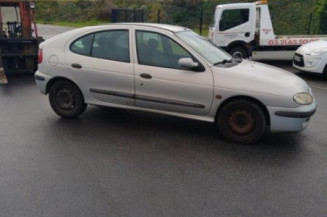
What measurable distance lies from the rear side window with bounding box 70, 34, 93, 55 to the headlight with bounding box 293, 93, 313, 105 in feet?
10.5

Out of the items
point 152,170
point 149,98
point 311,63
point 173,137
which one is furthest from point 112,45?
point 311,63

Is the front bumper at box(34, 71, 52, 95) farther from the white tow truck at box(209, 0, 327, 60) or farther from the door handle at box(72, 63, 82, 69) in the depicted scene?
the white tow truck at box(209, 0, 327, 60)

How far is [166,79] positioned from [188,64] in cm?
40

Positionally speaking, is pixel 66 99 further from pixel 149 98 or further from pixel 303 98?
pixel 303 98

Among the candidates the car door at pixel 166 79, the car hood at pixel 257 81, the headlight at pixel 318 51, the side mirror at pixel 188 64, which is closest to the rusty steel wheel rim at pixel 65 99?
the car door at pixel 166 79

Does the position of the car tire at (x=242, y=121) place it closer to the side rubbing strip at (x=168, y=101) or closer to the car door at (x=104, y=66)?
the side rubbing strip at (x=168, y=101)

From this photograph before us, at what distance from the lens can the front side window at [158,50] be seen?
487cm

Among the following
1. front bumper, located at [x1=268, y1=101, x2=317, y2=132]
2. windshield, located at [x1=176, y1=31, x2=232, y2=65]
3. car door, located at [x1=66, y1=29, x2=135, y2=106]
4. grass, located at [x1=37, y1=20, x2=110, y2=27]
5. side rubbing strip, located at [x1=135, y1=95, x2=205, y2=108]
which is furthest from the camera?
grass, located at [x1=37, y1=20, x2=110, y2=27]

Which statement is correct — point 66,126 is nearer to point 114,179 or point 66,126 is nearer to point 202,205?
point 114,179

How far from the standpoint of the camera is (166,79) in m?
4.82

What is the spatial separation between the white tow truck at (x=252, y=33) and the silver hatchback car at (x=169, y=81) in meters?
6.36

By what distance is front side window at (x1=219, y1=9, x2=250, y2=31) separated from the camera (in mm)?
11406

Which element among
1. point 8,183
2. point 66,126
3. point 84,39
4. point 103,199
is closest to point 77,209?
point 103,199

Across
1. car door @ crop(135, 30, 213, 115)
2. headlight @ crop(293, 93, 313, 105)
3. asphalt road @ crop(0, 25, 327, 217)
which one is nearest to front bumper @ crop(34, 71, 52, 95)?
asphalt road @ crop(0, 25, 327, 217)
